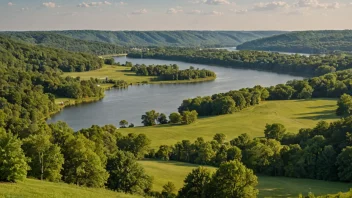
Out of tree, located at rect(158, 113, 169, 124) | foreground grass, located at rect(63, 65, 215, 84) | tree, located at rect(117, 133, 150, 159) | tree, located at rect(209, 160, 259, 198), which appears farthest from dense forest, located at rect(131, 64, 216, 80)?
tree, located at rect(209, 160, 259, 198)

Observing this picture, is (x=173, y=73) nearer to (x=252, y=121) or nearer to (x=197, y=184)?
(x=252, y=121)

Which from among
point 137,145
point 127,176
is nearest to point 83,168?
point 127,176

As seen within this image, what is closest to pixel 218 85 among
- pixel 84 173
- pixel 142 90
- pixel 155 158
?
pixel 142 90

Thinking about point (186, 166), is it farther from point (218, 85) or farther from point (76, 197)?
point (218, 85)

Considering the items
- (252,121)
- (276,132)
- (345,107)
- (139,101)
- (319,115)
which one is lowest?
(139,101)

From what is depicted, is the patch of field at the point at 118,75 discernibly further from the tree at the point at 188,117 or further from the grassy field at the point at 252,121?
the tree at the point at 188,117
